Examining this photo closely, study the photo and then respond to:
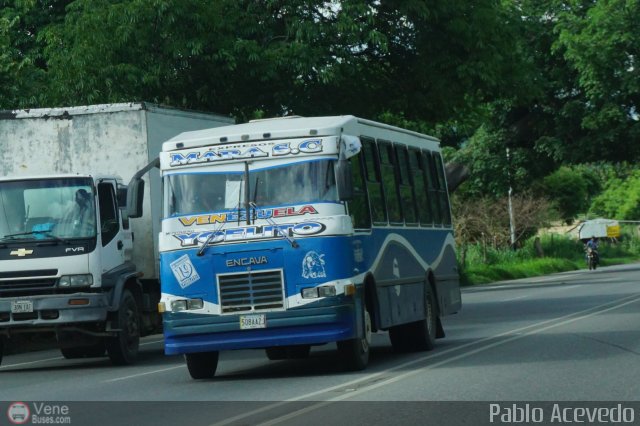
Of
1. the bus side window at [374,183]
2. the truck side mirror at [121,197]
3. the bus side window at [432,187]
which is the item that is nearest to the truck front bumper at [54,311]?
the truck side mirror at [121,197]

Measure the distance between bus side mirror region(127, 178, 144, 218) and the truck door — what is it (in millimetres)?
1936

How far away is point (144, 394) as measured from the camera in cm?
1459

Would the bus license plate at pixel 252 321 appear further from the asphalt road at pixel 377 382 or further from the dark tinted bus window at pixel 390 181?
the dark tinted bus window at pixel 390 181

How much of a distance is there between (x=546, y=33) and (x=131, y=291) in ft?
105

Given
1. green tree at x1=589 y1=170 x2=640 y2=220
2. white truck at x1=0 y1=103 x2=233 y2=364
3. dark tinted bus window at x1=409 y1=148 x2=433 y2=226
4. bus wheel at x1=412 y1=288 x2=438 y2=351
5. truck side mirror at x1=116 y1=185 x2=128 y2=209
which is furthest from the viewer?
green tree at x1=589 y1=170 x2=640 y2=220

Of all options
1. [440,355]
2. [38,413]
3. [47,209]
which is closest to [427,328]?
[440,355]

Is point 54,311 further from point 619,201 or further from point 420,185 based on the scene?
point 619,201

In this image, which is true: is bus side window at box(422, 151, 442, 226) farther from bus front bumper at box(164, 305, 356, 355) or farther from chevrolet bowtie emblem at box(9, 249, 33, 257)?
chevrolet bowtie emblem at box(9, 249, 33, 257)

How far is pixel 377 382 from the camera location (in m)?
14.3

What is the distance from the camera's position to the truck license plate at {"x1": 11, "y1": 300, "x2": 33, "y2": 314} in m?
18.5

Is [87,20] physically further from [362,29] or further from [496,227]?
[496,227]

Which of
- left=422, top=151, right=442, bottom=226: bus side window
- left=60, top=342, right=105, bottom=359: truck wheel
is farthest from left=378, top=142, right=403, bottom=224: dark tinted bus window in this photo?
left=60, top=342, right=105, bottom=359: truck wheel

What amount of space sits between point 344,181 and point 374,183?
74.6 inches

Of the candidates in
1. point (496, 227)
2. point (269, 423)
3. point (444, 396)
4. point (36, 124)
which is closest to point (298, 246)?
point (444, 396)
